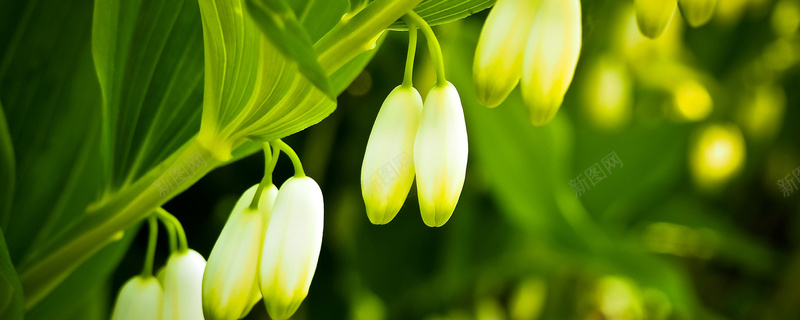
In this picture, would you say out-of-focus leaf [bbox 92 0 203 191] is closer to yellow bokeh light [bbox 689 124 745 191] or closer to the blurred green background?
the blurred green background

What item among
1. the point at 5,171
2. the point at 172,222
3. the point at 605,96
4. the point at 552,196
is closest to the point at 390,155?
the point at 172,222

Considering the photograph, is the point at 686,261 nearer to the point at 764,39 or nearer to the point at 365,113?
the point at 764,39

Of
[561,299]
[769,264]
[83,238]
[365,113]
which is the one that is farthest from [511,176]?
[769,264]

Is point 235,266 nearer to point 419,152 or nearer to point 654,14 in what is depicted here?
point 419,152

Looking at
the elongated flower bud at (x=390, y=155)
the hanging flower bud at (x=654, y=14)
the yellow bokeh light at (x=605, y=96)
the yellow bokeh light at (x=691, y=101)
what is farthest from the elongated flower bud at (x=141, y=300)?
the yellow bokeh light at (x=691, y=101)

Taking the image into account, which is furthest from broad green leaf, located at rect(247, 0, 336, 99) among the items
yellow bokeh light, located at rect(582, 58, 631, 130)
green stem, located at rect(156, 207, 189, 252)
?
yellow bokeh light, located at rect(582, 58, 631, 130)
